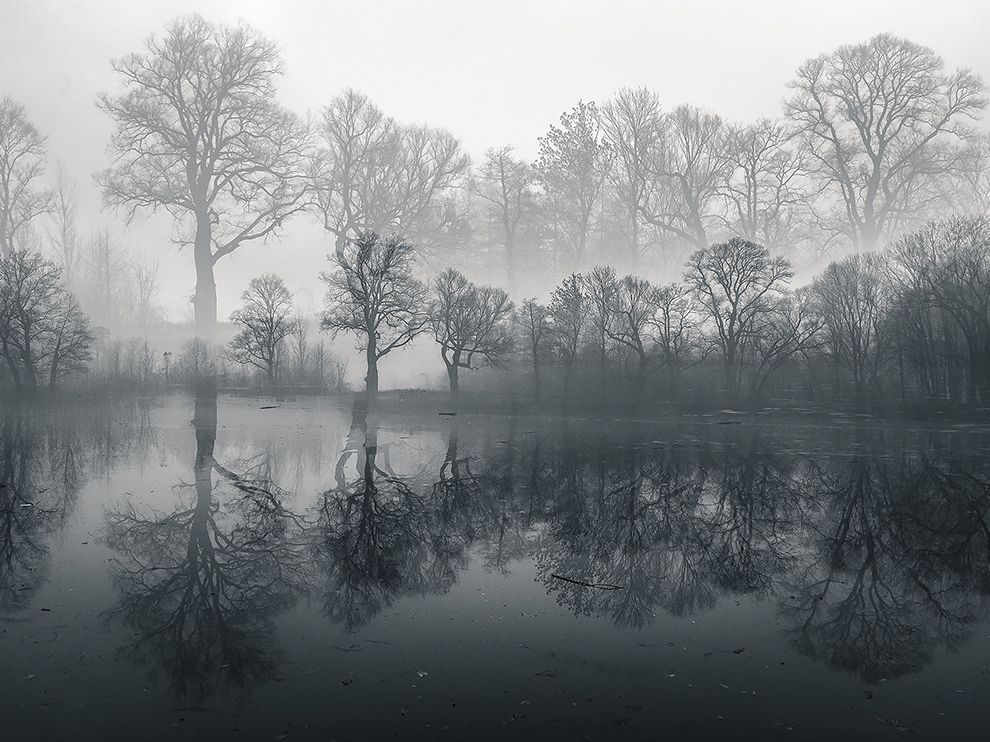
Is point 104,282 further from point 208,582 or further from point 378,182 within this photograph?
point 208,582

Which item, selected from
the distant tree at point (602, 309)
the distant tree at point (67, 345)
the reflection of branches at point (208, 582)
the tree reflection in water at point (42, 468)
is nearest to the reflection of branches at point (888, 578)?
the reflection of branches at point (208, 582)

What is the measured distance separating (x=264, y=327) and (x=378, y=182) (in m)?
13.8

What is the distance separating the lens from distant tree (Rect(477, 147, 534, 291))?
162 feet

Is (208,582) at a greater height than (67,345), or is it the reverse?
(67,345)

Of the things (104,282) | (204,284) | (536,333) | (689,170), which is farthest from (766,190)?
(104,282)

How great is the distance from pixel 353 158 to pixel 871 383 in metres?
35.0

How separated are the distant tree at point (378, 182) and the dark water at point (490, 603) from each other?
32.9m

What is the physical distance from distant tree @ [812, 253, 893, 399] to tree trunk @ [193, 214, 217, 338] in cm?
3677

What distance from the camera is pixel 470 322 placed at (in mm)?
36500

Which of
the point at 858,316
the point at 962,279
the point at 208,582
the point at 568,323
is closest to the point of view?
the point at 208,582

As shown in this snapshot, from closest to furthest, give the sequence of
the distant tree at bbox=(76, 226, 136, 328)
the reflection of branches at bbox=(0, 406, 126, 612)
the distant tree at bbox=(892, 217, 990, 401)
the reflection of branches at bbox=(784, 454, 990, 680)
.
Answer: the reflection of branches at bbox=(784, 454, 990, 680) → the reflection of branches at bbox=(0, 406, 126, 612) → the distant tree at bbox=(892, 217, 990, 401) → the distant tree at bbox=(76, 226, 136, 328)

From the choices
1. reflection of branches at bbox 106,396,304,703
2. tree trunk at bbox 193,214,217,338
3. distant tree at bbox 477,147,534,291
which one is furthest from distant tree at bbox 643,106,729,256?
reflection of branches at bbox 106,396,304,703

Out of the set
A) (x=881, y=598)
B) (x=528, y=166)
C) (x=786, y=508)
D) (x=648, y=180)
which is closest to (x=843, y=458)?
(x=786, y=508)

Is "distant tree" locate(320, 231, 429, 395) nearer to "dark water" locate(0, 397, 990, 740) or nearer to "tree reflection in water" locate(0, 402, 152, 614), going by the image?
"tree reflection in water" locate(0, 402, 152, 614)
